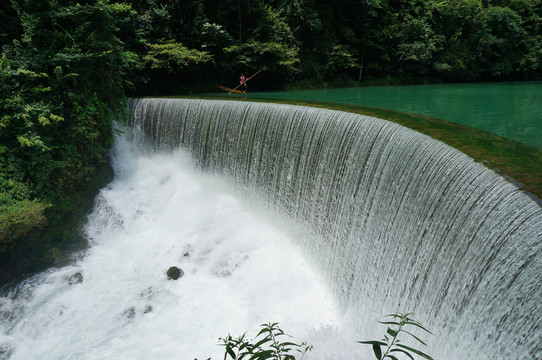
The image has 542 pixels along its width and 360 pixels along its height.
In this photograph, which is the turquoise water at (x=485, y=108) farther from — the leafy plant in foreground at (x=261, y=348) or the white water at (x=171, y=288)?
the leafy plant in foreground at (x=261, y=348)

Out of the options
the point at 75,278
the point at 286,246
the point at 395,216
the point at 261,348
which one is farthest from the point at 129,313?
the point at 261,348

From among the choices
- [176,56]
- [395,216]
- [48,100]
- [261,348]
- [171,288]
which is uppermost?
[176,56]

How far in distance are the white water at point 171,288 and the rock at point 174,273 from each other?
12 cm

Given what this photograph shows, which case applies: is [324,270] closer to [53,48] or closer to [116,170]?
[116,170]

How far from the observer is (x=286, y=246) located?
24.9 ft

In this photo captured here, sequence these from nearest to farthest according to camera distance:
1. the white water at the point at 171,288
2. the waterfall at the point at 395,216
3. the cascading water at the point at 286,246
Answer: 1. the waterfall at the point at 395,216
2. the cascading water at the point at 286,246
3. the white water at the point at 171,288

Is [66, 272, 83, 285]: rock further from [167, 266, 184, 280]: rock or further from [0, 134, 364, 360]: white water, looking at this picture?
[167, 266, 184, 280]: rock

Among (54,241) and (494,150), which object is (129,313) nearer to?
(54,241)

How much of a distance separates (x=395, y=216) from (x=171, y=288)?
441cm

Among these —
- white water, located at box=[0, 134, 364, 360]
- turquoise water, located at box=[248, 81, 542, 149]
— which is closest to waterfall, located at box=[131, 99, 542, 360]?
white water, located at box=[0, 134, 364, 360]

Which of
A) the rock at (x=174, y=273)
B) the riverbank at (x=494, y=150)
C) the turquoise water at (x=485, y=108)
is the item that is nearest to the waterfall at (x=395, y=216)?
the riverbank at (x=494, y=150)

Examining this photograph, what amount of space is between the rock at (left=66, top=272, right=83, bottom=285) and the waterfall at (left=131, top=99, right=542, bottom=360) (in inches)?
154

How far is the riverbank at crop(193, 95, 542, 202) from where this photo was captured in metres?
3.69

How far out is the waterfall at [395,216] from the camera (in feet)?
10.4
